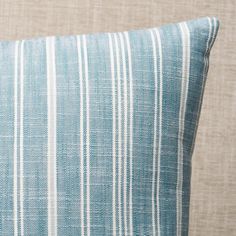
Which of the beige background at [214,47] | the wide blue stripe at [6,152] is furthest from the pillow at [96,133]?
the beige background at [214,47]

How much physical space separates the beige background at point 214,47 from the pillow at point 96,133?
0.26 meters

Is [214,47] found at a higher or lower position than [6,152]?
higher

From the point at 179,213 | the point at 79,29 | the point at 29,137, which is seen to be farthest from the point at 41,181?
the point at 79,29

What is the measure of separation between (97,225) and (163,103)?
137mm

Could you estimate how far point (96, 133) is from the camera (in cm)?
67

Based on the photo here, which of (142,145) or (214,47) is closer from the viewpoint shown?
(142,145)

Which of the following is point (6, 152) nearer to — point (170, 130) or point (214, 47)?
point (170, 130)

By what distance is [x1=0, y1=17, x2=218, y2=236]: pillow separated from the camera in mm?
656

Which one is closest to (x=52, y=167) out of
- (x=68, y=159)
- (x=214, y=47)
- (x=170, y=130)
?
(x=68, y=159)

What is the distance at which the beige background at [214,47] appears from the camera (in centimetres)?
96

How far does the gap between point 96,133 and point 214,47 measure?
358 millimetres

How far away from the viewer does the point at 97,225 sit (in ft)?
2.17

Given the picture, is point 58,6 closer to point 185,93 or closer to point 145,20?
point 145,20

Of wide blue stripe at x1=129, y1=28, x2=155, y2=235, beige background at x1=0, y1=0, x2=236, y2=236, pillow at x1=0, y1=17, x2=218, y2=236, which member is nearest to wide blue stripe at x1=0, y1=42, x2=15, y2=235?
pillow at x1=0, y1=17, x2=218, y2=236
